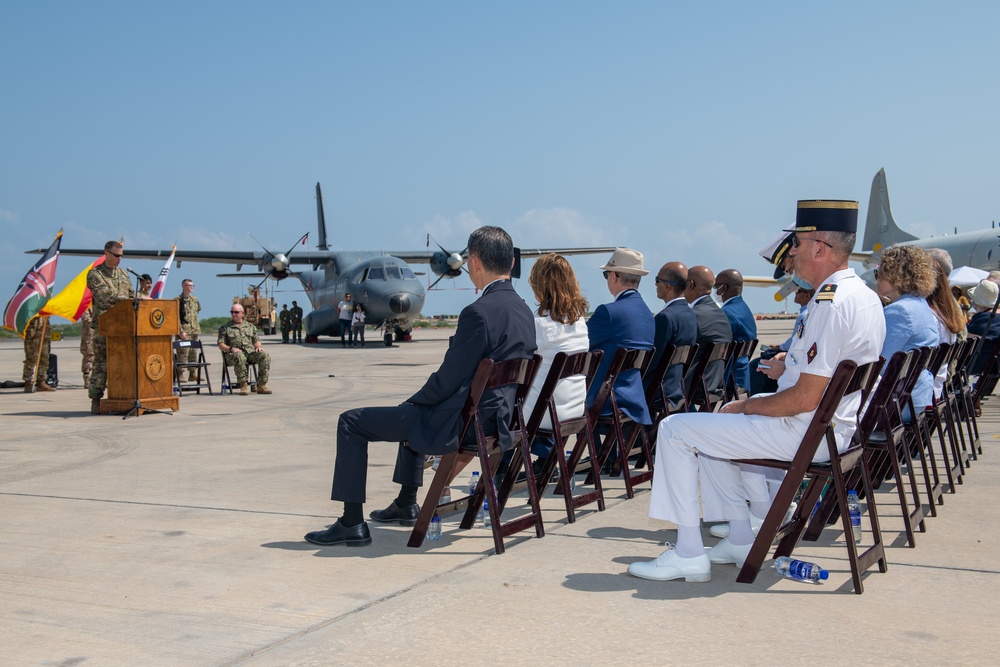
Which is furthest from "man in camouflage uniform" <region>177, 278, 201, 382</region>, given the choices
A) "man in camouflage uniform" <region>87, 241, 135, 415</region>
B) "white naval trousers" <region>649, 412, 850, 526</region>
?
"white naval trousers" <region>649, 412, 850, 526</region>

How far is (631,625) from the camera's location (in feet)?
11.0

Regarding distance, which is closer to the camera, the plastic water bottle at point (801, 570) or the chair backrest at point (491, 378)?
the plastic water bottle at point (801, 570)

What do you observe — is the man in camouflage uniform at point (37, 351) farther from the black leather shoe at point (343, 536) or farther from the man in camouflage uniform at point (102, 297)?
the black leather shoe at point (343, 536)

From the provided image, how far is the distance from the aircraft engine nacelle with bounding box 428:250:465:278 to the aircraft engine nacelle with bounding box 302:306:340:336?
15.3 ft

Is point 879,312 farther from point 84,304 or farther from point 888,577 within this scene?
point 84,304

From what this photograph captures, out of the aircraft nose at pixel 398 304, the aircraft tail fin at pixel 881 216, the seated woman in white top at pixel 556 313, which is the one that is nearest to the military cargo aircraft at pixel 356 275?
the aircraft nose at pixel 398 304

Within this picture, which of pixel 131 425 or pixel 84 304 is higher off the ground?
pixel 84 304

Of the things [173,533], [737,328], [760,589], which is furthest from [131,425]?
[760,589]

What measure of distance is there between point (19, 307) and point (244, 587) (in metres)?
11.5

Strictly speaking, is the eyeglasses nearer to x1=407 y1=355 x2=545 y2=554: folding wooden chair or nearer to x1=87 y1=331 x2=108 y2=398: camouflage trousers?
x1=407 y1=355 x2=545 y2=554: folding wooden chair

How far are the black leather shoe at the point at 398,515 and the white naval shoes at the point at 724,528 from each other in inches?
62.6

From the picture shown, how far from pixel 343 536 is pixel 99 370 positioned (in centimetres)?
730

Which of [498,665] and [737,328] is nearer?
[498,665]

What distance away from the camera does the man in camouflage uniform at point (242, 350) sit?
43.2 ft
